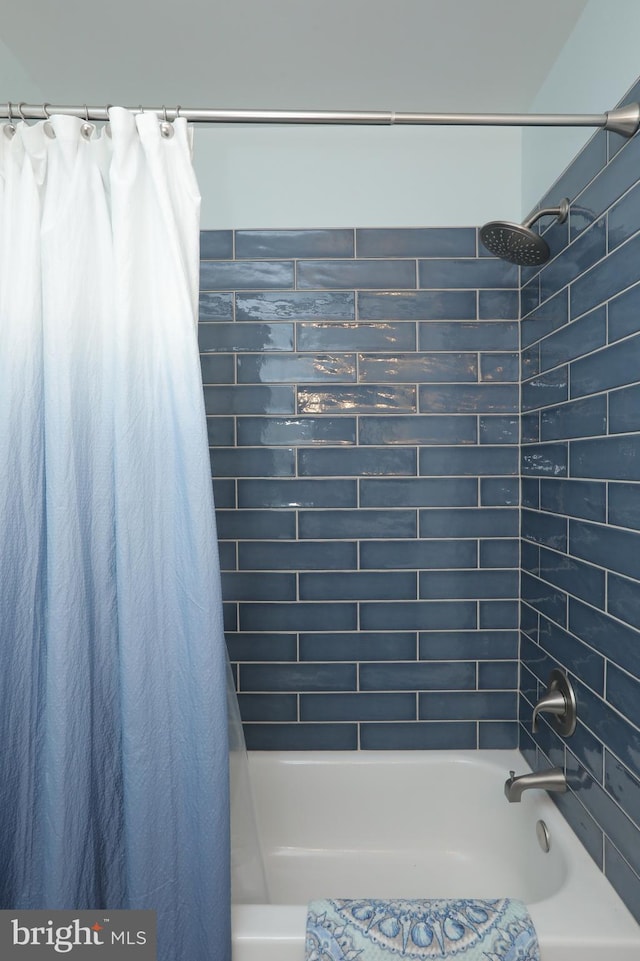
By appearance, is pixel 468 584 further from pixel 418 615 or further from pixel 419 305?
pixel 419 305

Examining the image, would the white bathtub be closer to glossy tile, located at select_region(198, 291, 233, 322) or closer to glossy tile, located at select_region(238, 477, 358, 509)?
glossy tile, located at select_region(238, 477, 358, 509)

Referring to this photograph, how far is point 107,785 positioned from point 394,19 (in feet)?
6.28

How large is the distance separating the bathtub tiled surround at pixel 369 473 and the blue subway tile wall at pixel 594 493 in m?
0.19

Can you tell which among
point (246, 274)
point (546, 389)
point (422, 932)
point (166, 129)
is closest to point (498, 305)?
point (546, 389)

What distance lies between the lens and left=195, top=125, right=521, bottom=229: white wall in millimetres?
1920

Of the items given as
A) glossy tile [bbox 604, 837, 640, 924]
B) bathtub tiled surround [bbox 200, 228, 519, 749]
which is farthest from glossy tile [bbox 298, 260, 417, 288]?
glossy tile [bbox 604, 837, 640, 924]

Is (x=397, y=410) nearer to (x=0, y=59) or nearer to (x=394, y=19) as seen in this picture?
(x=394, y=19)

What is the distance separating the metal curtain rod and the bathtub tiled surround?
695mm

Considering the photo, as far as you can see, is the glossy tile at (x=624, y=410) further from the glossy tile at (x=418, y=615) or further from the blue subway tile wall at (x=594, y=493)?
the glossy tile at (x=418, y=615)

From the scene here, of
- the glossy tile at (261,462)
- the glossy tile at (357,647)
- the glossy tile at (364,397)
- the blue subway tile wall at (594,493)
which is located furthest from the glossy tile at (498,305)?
the glossy tile at (357,647)

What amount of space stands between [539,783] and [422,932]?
1.90 feet

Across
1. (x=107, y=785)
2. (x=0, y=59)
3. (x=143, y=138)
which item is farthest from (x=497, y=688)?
(x=0, y=59)

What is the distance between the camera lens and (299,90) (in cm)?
178

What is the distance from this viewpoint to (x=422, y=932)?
1.15 metres
